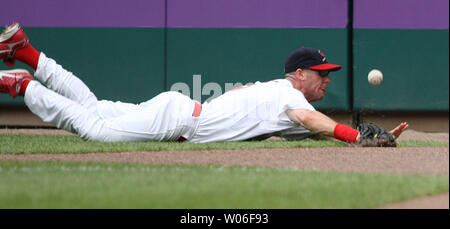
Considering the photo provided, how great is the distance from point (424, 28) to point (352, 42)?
2.18 ft

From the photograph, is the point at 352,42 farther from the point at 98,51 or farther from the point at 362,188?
the point at 362,188

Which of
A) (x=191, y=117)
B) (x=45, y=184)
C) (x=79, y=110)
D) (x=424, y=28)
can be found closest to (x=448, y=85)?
(x=424, y=28)

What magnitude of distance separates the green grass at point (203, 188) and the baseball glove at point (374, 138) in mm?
1266

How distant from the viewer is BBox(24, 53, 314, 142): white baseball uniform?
5.20m

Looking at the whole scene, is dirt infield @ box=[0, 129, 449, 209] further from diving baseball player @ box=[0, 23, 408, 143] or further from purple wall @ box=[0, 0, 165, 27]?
purple wall @ box=[0, 0, 165, 27]

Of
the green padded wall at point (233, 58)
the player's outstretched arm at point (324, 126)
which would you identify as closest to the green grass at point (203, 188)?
the player's outstretched arm at point (324, 126)

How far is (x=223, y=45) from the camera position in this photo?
23.8 feet

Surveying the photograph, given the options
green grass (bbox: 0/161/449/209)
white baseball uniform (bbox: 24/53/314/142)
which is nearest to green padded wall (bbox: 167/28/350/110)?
white baseball uniform (bbox: 24/53/314/142)

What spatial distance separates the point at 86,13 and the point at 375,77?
8.88 feet

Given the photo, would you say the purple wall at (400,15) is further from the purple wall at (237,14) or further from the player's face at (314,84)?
the player's face at (314,84)

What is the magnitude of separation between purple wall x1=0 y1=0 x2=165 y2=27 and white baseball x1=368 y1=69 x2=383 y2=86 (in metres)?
1.96

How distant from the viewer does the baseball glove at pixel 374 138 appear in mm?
4938

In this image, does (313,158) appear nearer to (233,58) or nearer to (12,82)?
(12,82)

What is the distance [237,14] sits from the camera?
725cm
